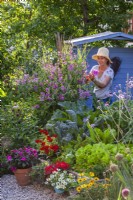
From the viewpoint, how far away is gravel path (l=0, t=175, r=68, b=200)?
17.3ft

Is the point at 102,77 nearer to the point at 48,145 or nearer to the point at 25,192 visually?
the point at 48,145

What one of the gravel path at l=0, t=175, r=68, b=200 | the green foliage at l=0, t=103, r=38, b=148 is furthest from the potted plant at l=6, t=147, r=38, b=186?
the green foliage at l=0, t=103, r=38, b=148

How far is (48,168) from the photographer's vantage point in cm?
536

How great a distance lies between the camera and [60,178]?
16.9 feet

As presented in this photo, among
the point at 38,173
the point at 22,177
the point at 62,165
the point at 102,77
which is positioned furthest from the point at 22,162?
the point at 102,77

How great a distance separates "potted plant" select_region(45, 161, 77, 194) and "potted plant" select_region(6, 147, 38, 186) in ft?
1.54

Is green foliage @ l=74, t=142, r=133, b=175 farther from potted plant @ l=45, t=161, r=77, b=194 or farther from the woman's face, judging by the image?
the woman's face

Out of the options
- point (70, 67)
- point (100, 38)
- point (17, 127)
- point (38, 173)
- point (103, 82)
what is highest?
point (100, 38)

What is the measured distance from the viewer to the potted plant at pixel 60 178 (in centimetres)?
511

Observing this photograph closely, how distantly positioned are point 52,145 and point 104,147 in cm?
91

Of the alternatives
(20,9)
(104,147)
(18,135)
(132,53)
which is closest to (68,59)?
(18,135)

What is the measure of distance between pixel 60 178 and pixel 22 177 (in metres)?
0.84

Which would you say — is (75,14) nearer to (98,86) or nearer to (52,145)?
(98,86)

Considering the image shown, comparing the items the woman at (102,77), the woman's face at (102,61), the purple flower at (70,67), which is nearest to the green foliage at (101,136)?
the woman at (102,77)
